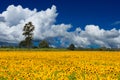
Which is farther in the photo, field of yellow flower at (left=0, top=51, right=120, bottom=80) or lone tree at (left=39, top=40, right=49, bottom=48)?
lone tree at (left=39, top=40, right=49, bottom=48)

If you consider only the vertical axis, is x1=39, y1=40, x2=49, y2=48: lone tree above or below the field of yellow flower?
above

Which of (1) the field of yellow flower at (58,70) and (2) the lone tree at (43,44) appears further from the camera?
(2) the lone tree at (43,44)

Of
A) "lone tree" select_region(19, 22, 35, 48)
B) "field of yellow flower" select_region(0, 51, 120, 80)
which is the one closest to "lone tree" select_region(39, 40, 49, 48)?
"lone tree" select_region(19, 22, 35, 48)

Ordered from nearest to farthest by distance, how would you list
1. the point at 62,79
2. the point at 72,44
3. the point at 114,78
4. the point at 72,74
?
the point at 62,79, the point at 114,78, the point at 72,74, the point at 72,44

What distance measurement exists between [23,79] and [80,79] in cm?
228

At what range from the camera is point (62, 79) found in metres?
13.6

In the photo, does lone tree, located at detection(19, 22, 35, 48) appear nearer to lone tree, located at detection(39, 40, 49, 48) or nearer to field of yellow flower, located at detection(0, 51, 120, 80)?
lone tree, located at detection(39, 40, 49, 48)

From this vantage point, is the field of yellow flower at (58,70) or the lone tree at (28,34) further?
the lone tree at (28,34)

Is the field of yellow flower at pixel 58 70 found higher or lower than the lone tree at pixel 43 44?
lower

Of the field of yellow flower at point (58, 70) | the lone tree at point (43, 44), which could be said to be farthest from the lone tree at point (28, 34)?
the field of yellow flower at point (58, 70)

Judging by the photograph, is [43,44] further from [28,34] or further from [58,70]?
[58,70]

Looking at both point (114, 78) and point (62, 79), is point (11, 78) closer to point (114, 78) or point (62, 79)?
point (62, 79)

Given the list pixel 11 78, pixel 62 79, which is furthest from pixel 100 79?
pixel 11 78

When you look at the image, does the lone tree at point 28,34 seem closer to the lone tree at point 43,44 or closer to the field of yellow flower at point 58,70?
the lone tree at point 43,44
